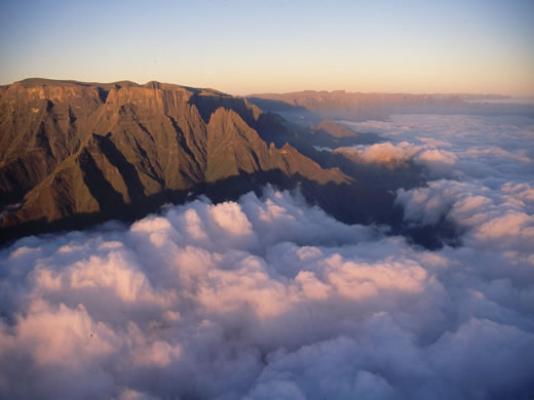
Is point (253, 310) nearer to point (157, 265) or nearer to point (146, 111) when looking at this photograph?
point (157, 265)

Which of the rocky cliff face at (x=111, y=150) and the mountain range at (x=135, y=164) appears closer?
the mountain range at (x=135, y=164)

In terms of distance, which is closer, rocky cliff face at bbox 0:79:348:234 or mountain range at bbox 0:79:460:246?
mountain range at bbox 0:79:460:246

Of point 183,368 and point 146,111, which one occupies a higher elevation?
point 146,111

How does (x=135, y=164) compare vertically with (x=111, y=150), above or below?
below

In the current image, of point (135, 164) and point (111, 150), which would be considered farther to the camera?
point (135, 164)

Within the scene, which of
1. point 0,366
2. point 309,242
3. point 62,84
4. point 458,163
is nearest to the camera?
point 0,366

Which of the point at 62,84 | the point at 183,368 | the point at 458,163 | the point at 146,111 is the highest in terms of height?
the point at 62,84

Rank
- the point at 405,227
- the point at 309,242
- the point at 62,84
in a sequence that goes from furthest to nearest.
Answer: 1. the point at 62,84
2. the point at 405,227
3. the point at 309,242

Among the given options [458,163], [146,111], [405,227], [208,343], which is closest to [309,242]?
[405,227]
